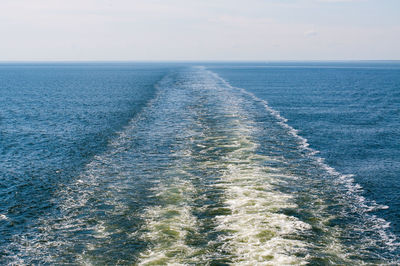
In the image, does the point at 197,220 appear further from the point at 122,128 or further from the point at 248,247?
the point at 122,128

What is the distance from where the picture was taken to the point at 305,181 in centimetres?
2698

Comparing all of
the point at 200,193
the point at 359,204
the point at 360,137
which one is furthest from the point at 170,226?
the point at 360,137

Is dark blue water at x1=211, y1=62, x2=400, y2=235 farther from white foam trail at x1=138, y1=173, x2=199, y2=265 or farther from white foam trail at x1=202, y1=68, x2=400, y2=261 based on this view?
white foam trail at x1=138, y1=173, x2=199, y2=265

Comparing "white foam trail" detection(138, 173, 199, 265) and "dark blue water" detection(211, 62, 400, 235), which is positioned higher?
"dark blue water" detection(211, 62, 400, 235)

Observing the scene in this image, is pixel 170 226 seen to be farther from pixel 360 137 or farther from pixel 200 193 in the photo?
pixel 360 137

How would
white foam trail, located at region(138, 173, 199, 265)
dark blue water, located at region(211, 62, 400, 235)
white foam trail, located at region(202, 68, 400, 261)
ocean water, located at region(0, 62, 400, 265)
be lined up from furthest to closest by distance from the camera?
dark blue water, located at region(211, 62, 400, 235) < white foam trail, located at region(202, 68, 400, 261) < ocean water, located at region(0, 62, 400, 265) < white foam trail, located at region(138, 173, 199, 265)

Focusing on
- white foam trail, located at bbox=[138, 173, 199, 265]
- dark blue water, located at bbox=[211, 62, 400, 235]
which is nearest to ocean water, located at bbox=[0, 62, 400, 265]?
white foam trail, located at bbox=[138, 173, 199, 265]

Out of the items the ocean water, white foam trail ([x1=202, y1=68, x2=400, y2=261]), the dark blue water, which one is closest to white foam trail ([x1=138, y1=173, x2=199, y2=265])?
the ocean water

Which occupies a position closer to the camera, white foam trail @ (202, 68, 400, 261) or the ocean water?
the ocean water

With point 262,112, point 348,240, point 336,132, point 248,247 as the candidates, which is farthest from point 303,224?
point 262,112

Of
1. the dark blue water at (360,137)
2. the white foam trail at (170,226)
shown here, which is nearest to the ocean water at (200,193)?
the white foam trail at (170,226)

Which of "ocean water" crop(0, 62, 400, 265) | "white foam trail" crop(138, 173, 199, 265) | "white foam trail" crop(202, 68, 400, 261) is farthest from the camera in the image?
"white foam trail" crop(202, 68, 400, 261)

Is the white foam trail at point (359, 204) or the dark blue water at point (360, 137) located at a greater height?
the dark blue water at point (360, 137)

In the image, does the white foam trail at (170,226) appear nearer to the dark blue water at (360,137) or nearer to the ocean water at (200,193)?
the ocean water at (200,193)
